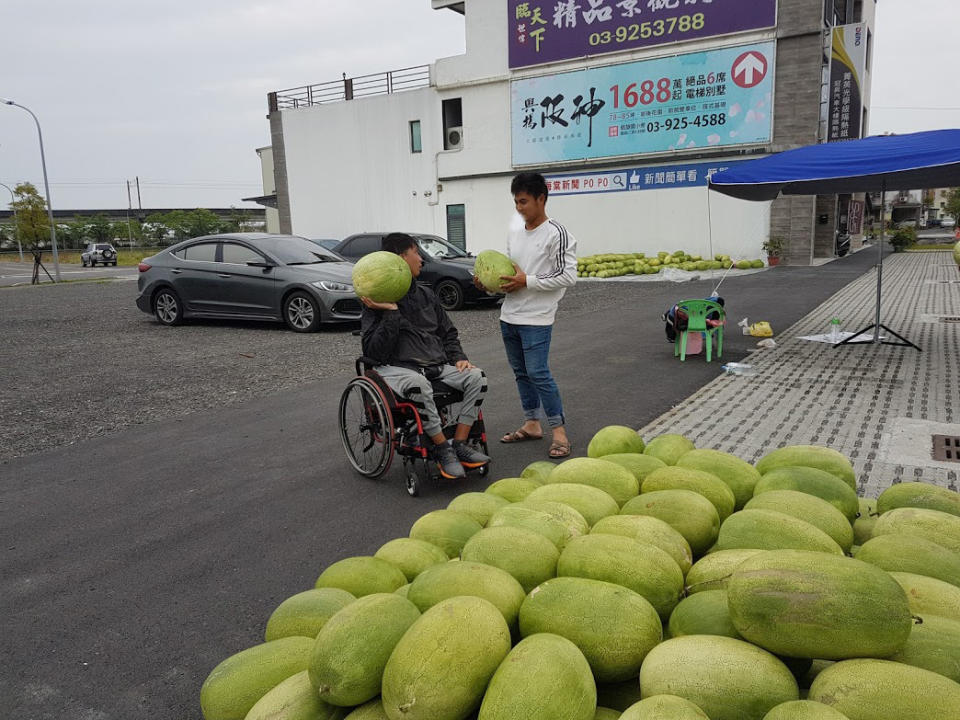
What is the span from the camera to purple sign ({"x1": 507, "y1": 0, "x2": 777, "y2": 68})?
75.4 feet

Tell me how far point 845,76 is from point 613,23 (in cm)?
864

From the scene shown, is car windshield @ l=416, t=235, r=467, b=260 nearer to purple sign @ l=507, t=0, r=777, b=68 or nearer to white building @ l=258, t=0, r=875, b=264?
white building @ l=258, t=0, r=875, b=264

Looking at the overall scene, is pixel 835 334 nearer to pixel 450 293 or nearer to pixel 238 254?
pixel 450 293

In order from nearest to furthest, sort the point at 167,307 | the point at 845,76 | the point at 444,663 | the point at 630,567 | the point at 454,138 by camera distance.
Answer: the point at 444,663 < the point at 630,567 < the point at 167,307 < the point at 845,76 < the point at 454,138

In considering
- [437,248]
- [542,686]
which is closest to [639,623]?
[542,686]

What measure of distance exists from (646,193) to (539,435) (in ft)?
71.7

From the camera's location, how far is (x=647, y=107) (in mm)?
25031

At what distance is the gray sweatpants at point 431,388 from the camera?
15.5 feet

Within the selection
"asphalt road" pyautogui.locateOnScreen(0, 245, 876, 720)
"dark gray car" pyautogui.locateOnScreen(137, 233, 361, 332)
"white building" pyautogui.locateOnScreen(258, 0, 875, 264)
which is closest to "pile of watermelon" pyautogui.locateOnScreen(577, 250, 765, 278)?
"white building" pyautogui.locateOnScreen(258, 0, 875, 264)

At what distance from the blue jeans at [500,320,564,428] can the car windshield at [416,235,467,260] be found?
10.5 meters

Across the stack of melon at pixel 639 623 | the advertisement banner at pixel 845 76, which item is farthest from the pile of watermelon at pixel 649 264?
the stack of melon at pixel 639 623

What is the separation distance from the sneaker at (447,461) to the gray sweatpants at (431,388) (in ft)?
0.49

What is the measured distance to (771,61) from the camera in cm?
2261

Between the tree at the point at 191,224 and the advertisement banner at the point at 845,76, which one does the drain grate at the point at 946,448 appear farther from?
the tree at the point at 191,224
